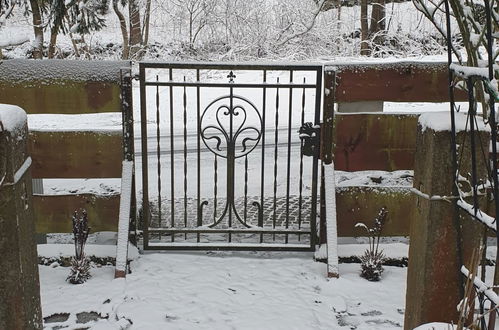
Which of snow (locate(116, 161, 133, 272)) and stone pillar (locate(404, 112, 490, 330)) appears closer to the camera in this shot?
stone pillar (locate(404, 112, 490, 330))

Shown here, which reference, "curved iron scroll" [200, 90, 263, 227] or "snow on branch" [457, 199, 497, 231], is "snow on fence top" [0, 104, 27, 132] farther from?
"curved iron scroll" [200, 90, 263, 227]

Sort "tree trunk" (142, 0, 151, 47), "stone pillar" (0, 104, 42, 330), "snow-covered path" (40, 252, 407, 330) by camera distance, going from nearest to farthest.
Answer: "stone pillar" (0, 104, 42, 330)
"snow-covered path" (40, 252, 407, 330)
"tree trunk" (142, 0, 151, 47)

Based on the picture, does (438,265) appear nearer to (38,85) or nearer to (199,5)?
(38,85)

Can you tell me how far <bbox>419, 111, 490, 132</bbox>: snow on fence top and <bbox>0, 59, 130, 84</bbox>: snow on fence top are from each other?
2.75m

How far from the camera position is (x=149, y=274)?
14.1ft

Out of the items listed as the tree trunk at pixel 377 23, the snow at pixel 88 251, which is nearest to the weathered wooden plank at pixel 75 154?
the snow at pixel 88 251

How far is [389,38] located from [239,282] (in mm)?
18911

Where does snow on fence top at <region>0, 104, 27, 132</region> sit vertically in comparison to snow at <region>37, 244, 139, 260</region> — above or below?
above

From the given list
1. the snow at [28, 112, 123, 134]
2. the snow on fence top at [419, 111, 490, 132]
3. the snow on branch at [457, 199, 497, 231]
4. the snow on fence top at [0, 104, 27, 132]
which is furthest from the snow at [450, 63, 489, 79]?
the snow at [28, 112, 123, 134]

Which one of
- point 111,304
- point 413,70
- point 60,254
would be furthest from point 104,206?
point 413,70

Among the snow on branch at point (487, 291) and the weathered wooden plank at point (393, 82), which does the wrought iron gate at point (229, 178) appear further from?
the snow on branch at point (487, 291)

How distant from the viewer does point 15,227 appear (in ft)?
6.95

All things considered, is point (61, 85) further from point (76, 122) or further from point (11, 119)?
point (76, 122)

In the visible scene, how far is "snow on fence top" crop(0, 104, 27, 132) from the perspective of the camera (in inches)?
82.4
